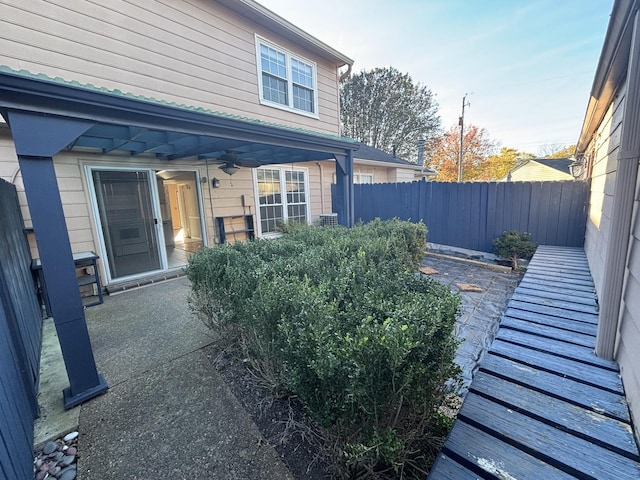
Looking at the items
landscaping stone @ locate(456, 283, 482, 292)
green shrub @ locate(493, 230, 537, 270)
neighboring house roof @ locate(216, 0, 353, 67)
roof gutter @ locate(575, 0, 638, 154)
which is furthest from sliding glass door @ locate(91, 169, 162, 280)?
green shrub @ locate(493, 230, 537, 270)

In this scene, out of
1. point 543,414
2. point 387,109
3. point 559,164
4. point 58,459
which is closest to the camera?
point 543,414

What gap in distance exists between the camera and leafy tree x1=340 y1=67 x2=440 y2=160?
22.0m

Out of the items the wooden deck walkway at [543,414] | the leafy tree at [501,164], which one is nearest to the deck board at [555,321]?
the wooden deck walkway at [543,414]

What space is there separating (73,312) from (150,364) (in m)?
0.94

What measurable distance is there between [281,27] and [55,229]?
6.38 m

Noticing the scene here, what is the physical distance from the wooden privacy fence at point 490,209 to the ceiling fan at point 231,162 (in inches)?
195

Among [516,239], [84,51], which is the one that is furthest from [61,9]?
[516,239]

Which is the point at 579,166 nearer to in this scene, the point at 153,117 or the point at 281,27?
the point at 281,27

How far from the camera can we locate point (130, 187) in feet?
17.2

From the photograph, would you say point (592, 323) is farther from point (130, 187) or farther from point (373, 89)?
point (373, 89)

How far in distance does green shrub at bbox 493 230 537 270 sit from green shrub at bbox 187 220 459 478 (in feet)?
17.3

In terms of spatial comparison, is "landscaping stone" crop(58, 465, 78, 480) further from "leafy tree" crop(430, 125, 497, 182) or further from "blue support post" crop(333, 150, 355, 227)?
"leafy tree" crop(430, 125, 497, 182)

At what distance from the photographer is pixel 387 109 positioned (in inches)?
892

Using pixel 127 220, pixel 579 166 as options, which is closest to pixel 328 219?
pixel 127 220
